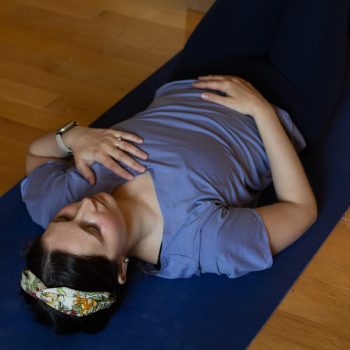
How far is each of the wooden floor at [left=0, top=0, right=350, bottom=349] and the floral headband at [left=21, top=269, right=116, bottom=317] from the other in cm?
44

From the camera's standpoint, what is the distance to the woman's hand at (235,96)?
148 cm

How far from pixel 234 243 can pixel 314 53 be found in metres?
0.62

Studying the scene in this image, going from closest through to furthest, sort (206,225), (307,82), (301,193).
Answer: (206,225) < (301,193) < (307,82)

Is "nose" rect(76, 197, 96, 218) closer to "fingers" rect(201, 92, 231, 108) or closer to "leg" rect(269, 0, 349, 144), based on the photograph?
"fingers" rect(201, 92, 231, 108)

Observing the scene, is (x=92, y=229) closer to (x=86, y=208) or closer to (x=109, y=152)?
(x=86, y=208)

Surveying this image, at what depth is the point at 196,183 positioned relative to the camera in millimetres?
1341

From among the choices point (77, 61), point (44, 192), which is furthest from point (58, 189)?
point (77, 61)

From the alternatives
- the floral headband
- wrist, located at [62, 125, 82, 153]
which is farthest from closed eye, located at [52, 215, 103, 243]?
wrist, located at [62, 125, 82, 153]

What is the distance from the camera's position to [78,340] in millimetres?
1301

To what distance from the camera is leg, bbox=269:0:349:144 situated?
159cm

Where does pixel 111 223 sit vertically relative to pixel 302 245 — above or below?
above

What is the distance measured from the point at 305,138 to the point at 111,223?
2.21ft

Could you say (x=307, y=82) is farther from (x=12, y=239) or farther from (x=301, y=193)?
(x=12, y=239)

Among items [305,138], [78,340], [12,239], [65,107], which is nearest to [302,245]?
[305,138]
